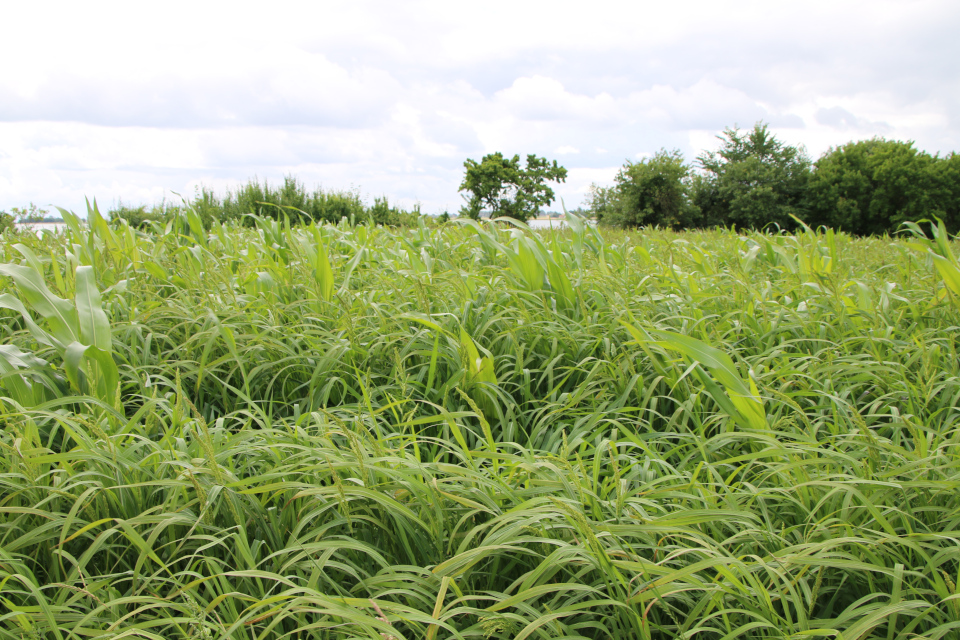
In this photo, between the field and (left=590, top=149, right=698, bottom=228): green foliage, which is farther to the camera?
(left=590, top=149, right=698, bottom=228): green foliage

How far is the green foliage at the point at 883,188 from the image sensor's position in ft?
81.6

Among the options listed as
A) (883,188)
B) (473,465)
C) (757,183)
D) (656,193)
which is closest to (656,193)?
(656,193)

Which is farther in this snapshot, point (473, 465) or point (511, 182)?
point (511, 182)

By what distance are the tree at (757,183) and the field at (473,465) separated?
1033 inches

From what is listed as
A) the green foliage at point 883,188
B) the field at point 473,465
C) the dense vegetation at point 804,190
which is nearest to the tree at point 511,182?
the dense vegetation at point 804,190

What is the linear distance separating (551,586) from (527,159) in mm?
30994

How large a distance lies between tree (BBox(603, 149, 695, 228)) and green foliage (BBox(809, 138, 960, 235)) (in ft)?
21.6

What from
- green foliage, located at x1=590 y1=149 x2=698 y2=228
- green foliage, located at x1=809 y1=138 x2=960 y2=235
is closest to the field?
green foliage, located at x1=590 y1=149 x2=698 y2=228

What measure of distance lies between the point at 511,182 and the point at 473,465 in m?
30.0

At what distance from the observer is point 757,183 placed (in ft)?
86.2

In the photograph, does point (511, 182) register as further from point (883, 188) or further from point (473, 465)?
point (473, 465)

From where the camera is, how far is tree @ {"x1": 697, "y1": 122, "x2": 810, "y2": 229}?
25875 mm

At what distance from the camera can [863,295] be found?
230 cm

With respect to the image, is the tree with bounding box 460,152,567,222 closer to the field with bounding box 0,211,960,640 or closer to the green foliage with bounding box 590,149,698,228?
the green foliage with bounding box 590,149,698,228
